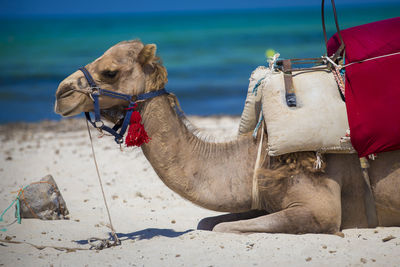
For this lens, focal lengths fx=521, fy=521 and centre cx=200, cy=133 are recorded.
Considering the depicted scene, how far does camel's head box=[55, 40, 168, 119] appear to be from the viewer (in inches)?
171

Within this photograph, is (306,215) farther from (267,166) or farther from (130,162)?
(130,162)

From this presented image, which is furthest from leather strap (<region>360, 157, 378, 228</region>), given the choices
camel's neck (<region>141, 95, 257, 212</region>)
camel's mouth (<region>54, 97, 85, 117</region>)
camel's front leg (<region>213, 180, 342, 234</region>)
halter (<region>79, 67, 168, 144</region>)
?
camel's mouth (<region>54, 97, 85, 117</region>)

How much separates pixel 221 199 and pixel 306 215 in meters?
0.71

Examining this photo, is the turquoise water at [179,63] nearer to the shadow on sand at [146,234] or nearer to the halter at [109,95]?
the shadow on sand at [146,234]

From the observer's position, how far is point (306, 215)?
4.19 metres

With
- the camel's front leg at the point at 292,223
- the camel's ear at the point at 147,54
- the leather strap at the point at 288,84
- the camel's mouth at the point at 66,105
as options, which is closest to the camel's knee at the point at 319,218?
the camel's front leg at the point at 292,223

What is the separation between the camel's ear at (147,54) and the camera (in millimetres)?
4355

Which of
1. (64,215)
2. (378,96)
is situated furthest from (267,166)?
(64,215)

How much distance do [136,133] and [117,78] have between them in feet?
1.67

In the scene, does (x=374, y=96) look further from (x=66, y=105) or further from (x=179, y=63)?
(x=179, y=63)

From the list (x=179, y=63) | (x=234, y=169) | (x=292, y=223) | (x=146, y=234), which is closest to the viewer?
(x=292, y=223)

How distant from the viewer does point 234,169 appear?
14.7ft

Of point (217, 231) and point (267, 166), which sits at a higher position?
point (267, 166)

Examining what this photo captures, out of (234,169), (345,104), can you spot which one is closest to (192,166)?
(234,169)
